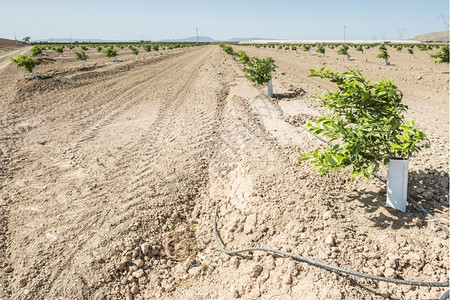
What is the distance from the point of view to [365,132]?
12.7ft

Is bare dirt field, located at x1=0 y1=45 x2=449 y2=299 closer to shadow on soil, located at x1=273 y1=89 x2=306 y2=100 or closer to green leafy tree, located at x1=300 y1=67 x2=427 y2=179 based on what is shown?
green leafy tree, located at x1=300 y1=67 x2=427 y2=179

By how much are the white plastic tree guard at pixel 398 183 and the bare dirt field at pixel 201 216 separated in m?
0.18

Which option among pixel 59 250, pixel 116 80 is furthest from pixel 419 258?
pixel 116 80

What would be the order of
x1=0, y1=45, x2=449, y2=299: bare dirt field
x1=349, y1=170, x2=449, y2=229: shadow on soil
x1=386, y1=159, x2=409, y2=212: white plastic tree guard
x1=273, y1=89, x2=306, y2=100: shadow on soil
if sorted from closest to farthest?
1. x1=0, y1=45, x2=449, y2=299: bare dirt field
2. x1=386, y1=159, x2=409, y2=212: white plastic tree guard
3. x1=349, y1=170, x2=449, y2=229: shadow on soil
4. x1=273, y1=89, x2=306, y2=100: shadow on soil

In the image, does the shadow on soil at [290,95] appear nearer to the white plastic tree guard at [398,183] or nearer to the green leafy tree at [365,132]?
the green leafy tree at [365,132]

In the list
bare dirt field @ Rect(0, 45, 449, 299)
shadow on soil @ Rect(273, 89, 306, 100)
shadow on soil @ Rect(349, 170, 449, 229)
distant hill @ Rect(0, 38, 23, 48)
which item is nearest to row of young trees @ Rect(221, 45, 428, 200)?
shadow on soil @ Rect(349, 170, 449, 229)

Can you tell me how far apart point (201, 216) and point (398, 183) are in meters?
3.20

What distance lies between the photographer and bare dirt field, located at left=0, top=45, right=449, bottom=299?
3518 millimetres

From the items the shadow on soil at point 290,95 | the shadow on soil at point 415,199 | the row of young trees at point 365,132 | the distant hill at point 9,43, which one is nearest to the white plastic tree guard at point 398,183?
the row of young trees at point 365,132

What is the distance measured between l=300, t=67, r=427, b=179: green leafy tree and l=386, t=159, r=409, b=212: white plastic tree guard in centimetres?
12

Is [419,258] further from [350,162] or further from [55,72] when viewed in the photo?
[55,72]

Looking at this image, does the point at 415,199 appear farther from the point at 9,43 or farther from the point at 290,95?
the point at 9,43

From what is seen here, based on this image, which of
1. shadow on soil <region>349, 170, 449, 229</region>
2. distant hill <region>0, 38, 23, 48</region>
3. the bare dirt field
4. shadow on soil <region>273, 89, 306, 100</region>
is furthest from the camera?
distant hill <region>0, 38, 23, 48</region>

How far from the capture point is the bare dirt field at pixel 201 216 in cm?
352
